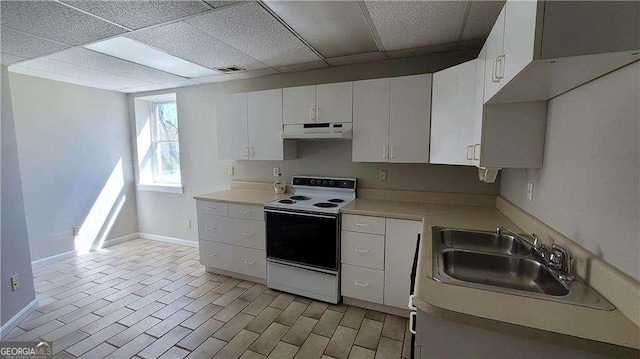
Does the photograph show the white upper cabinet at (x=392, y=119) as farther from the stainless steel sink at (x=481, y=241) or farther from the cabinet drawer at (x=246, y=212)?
the cabinet drawer at (x=246, y=212)

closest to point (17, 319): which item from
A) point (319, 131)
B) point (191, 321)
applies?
point (191, 321)

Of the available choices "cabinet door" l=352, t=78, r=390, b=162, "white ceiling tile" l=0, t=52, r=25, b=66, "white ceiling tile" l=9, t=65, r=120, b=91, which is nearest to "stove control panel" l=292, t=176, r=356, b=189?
"cabinet door" l=352, t=78, r=390, b=162

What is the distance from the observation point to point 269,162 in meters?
3.46

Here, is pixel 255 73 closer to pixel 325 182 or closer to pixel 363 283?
pixel 325 182

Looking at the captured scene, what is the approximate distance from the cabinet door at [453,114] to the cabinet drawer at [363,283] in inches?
43.9

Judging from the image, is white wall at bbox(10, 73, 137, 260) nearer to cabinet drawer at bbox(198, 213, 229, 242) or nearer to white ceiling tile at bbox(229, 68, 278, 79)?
cabinet drawer at bbox(198, 213, 229, 242)

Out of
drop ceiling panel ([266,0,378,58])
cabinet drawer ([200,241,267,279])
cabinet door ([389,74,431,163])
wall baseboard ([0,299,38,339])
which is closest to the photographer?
drop ceiling panel ([266,0,378,58])

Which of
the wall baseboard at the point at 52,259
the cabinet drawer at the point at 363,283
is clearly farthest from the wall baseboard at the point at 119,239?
the cabinet drawer at the point at 363,283

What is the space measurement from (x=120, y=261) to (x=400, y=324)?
3.56 m

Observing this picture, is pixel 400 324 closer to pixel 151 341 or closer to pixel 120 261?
pixel 151 341

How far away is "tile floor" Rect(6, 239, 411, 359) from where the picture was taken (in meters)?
1.98

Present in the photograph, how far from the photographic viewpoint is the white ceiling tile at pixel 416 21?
1684mm

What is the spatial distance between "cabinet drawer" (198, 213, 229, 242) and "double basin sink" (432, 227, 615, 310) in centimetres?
Answer: 221

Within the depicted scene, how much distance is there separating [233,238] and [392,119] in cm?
206
